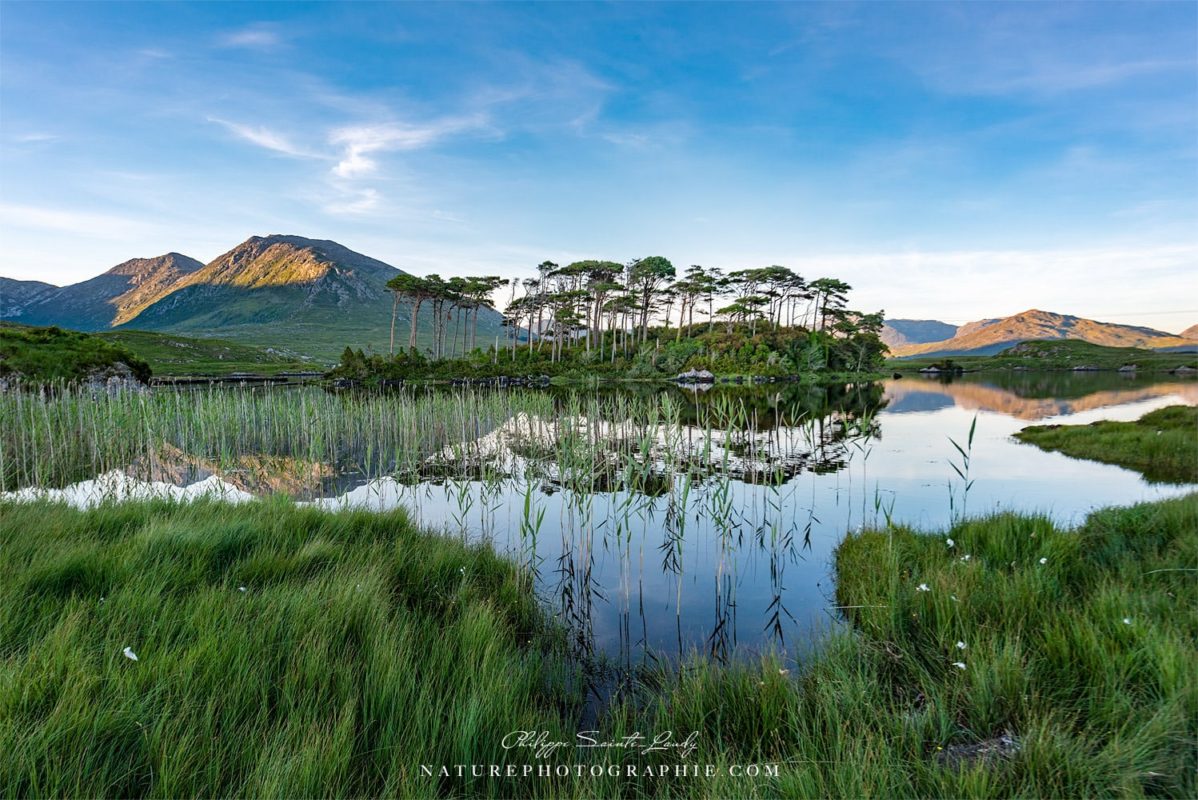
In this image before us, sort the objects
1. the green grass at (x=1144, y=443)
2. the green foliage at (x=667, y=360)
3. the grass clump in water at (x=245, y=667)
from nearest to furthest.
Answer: the grass clump in water at (x=245, y=667) → the green grass at (x=1144, y=443) → the green foliage at (x=667, y=360)

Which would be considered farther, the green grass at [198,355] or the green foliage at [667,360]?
the green grass at [198,355]

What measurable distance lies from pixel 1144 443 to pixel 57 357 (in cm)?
4468

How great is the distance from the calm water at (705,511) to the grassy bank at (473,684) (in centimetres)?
107

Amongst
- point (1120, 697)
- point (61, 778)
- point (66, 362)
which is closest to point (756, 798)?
point (1120, 697)

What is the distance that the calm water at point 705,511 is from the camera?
19.0 ft

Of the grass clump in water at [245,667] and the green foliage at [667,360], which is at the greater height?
the green foliage at [667,360]

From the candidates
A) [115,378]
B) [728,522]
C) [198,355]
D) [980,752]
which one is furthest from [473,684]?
[198,355]

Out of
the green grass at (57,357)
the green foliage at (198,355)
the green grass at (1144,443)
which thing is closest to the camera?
the green grass at (1144,443)

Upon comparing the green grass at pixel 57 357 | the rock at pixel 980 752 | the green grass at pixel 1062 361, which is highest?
the green grass at pixel 1062 361

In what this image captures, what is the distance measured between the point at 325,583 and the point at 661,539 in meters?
5.53

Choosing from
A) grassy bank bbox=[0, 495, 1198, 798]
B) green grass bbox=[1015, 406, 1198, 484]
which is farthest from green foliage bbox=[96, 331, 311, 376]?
green grass bbox=[1015, 406, 1198, 484]

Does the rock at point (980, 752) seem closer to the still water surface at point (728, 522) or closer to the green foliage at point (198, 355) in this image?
the still water surface at point (728, 522)

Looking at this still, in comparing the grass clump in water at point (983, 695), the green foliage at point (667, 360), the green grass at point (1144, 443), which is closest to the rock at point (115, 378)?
the green foliage at point (667, 360)

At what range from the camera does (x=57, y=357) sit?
24.5 meters
